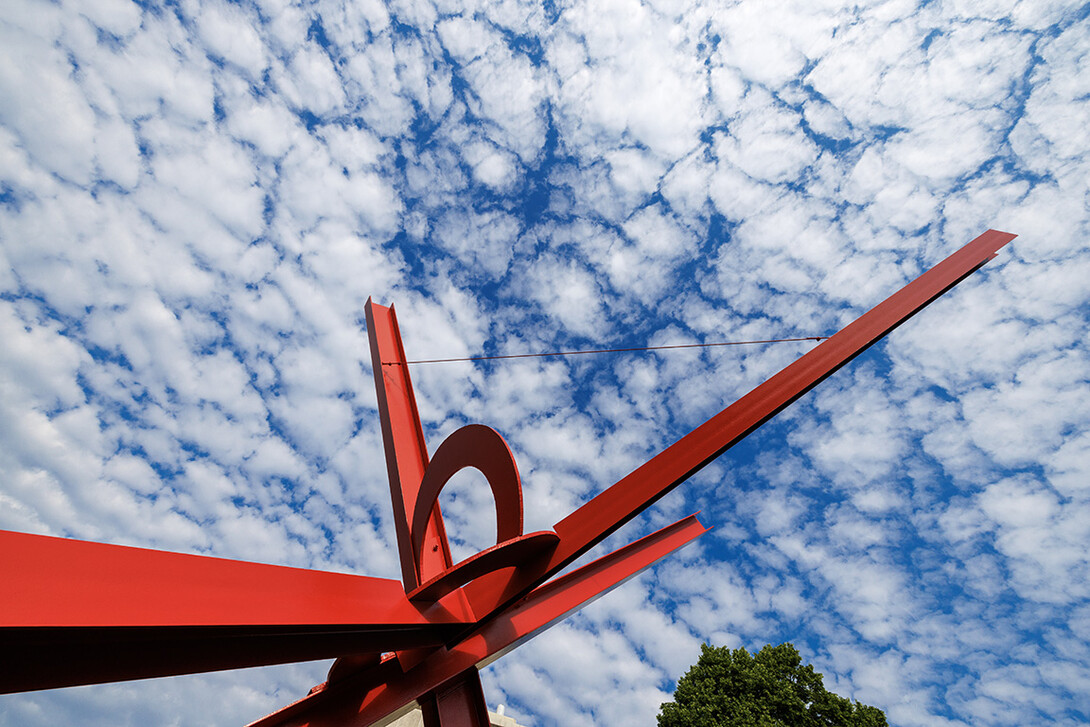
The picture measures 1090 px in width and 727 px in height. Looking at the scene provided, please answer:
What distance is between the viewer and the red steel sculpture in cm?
264

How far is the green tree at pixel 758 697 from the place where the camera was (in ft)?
45.0

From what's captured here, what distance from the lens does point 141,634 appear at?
108 inches

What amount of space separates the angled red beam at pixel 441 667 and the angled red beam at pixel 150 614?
1.82 m

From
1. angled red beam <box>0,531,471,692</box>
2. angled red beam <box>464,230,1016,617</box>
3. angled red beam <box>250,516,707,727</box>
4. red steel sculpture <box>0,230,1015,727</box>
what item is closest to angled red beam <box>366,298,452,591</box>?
red steel sculpture <box>0,230,1015,727</box>

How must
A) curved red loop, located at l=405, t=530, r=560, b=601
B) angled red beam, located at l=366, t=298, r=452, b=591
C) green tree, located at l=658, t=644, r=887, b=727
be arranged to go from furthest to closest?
green tree, located at l=658, t=644, r=887, b=727
angled red beam, located at l=366, t=298, r=452, b=591
curved red loop, located at l=405, t=530, r=560, b=601

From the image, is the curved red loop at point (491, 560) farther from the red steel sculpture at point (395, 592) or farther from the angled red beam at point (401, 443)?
the angled red beam at point (401, 443)

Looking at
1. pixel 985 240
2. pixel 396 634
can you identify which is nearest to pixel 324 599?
pixel 396 634

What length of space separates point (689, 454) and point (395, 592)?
2936 millimetres

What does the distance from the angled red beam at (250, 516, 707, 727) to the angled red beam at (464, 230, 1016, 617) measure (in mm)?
852

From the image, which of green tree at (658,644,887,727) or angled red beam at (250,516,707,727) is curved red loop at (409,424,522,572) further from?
green tree at (658,644,887,727)

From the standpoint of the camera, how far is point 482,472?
17.1 feet

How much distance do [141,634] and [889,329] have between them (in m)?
6.70

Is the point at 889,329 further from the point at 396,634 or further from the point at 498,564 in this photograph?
the point at 396,634

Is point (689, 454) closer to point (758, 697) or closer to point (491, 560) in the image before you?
point (491, 560)
